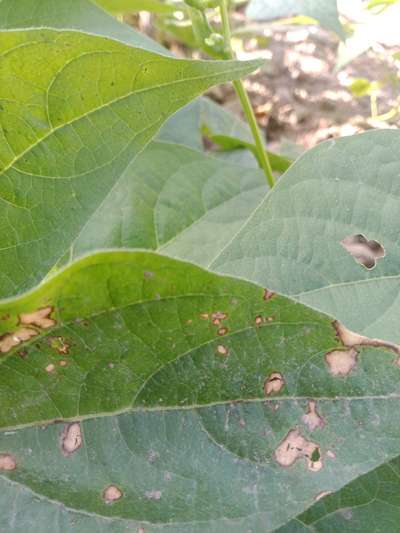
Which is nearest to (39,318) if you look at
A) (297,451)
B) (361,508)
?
(297,451)

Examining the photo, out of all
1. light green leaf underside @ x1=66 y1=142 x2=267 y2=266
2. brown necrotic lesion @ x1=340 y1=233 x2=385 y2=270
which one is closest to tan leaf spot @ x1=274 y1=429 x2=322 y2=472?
brown necrotic lesion @ x1=340 y1=233 x2=385 y2=270

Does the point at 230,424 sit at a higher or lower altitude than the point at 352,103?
higher

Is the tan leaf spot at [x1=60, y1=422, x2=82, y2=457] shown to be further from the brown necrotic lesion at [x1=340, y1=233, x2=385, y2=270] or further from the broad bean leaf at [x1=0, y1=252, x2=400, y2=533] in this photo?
the brown necrotic lesion at [x1=340, y1=233, x2=385, y2=270]

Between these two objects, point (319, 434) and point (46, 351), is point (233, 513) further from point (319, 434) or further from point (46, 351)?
point (46, 351)

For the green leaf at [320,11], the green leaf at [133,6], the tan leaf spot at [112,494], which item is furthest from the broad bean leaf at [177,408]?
the green leaf at [133,6]

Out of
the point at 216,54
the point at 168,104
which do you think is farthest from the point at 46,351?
the point at 216,54

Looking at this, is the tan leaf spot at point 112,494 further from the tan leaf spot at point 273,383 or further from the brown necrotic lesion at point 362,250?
the brown necrotic lesion at point 362,250

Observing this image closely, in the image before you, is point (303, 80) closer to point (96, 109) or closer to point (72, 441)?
point (96, 109)
